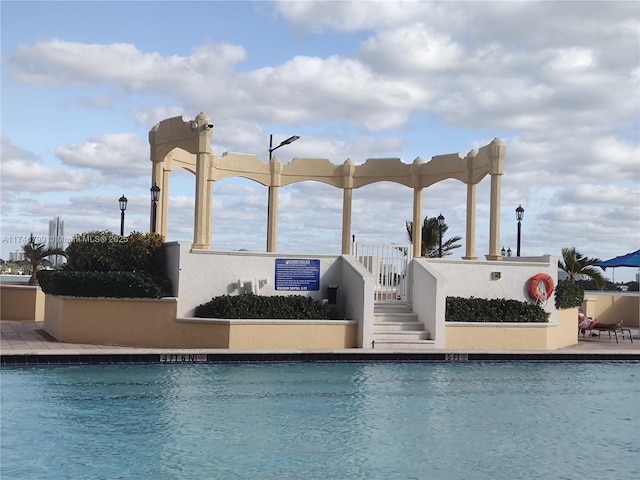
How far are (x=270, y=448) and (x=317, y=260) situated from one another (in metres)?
8.76

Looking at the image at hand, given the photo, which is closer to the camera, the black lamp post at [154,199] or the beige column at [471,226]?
the black lamp post at [154,199]

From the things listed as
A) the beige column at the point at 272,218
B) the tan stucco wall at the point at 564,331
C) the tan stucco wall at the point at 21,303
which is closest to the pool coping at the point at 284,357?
the tan stucco wall at the point at 564,331

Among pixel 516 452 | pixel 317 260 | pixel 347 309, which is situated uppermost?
pixel 317 260

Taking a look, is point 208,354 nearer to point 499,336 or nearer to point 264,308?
point 264,308

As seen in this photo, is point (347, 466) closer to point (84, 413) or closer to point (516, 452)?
→ point (516, 452)

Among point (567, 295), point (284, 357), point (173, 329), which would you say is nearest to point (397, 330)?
point (284, 357)

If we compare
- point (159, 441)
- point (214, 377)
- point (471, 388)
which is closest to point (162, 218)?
point (214, 377)

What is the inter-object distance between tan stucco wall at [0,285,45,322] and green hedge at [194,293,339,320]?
8.63m

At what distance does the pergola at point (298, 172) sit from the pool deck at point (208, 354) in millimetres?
3861

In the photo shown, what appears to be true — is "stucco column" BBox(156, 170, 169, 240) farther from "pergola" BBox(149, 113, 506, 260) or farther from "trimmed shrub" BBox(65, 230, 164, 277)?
"trimmed shrub" BBox(65, 230, 164, 277)

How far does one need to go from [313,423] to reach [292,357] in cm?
491

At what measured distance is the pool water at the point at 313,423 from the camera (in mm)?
7812

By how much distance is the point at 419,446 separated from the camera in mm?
8789

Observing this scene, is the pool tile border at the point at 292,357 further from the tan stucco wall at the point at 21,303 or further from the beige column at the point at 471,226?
the tan stucco wall at the point at 21,303
